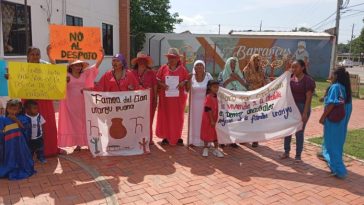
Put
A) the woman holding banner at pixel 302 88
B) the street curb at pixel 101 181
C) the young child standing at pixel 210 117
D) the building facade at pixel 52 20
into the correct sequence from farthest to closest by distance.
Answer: the building facade at pixel 52 20 → the young child standing at pixel 210 117 → the woman holding banner at pixel 302 88 → the street curb at pixel 101 181

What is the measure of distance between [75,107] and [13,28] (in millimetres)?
6378

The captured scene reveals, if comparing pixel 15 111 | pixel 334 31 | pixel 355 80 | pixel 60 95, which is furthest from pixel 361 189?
pixel 334 31

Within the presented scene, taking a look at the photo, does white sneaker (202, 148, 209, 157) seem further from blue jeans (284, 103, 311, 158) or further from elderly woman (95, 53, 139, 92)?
elderly woman (95, 53, 139, 92)

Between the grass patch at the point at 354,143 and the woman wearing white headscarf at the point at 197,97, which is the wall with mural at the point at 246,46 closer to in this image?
the grass patch at the point at 354,143

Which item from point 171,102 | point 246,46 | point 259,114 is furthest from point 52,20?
point 246,46

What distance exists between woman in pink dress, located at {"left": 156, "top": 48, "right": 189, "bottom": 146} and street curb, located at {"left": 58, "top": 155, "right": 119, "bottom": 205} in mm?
1700

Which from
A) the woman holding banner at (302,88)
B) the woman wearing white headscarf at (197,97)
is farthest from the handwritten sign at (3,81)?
the woman holding banner at (302,88)

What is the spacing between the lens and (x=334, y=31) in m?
26.0

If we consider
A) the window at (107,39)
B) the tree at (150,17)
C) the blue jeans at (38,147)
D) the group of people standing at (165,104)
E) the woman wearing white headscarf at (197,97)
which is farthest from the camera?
the tree at (150,17)

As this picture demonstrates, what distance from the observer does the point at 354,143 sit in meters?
7.16

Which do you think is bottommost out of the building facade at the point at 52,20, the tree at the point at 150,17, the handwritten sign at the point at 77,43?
the handwritten sign at the point at 77,43

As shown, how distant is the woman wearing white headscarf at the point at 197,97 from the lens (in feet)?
20.1

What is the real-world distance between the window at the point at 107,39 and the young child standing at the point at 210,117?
45.1 feet

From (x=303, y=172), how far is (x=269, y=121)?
96 centimetres
